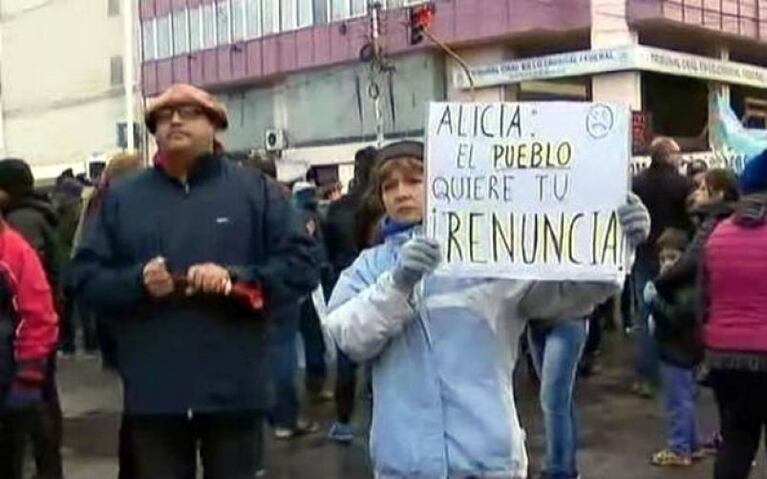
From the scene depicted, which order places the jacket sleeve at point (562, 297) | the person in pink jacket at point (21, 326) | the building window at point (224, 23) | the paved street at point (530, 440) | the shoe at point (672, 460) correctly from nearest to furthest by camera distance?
the jacket sleeve at point (562, 297) < the person in pink jacket at point (21, 326) < the shoe at point (672, 460) < the paved street at point (530, 440) < the building window at point (224, 23)

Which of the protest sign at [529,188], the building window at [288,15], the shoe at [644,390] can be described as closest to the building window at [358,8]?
the building window at [288,15]

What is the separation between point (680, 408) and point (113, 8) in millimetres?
47203

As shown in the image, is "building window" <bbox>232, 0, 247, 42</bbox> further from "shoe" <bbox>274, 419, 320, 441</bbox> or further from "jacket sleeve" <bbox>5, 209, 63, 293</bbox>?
"jacket sleeve" <bbox>5, 209, 63, 293</bbox>

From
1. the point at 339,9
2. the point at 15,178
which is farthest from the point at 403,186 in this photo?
the point at 339,9

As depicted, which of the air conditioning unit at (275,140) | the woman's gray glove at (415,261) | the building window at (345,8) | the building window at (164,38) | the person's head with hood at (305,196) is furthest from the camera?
the building window at (164,38)

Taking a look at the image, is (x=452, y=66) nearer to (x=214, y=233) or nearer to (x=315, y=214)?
(x=315, y=214)

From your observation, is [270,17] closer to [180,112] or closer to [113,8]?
[113,8]

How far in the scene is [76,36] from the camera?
2126 inches

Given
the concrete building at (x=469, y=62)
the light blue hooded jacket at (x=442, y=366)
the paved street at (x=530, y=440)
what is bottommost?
the paved street at (x=530, y=440)

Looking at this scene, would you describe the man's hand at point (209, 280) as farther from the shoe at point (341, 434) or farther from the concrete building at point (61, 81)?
the concrete building at point (61, 81)

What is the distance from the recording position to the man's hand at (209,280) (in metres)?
4.06

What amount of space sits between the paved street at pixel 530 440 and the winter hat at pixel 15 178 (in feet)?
6.25

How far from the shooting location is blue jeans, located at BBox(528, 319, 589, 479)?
6.48 meters

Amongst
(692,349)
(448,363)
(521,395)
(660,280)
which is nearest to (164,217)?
(448,363)
